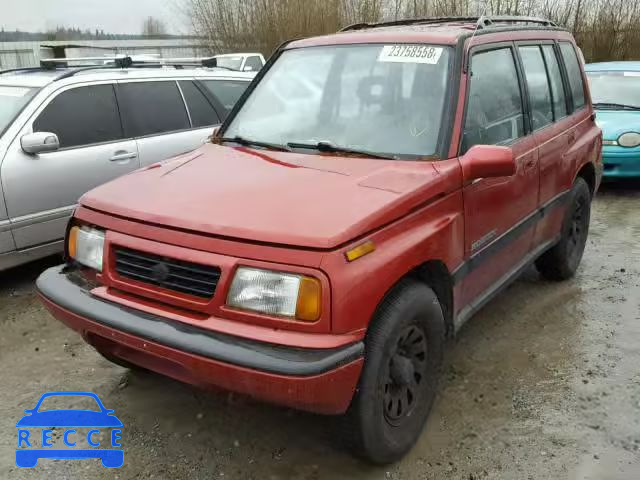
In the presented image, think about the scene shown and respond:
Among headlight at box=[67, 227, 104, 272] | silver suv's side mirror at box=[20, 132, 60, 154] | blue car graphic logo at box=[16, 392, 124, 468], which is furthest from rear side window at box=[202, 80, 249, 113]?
blue car graphic logo at box=[16, 392, 124, 468]

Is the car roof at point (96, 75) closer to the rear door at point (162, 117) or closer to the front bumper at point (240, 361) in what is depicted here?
the rear door at point (162, 117)

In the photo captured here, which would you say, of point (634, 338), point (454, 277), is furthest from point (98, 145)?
point (634, 338)

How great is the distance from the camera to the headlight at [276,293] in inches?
86.0

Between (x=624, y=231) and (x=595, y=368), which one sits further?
(x=624, y=231)

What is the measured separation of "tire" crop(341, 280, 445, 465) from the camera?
7.79 feet

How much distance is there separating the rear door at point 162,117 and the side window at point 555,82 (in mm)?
2986

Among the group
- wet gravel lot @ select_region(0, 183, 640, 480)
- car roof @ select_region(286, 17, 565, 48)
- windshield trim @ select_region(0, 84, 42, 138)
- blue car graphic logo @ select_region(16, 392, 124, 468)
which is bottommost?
wet gravel lot @ select_region(0, 183, 640, 480)

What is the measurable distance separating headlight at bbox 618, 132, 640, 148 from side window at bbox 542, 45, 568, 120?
146 inches

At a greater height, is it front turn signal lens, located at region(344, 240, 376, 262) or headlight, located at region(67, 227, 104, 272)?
front turn signal lens, located at region(344, 240, 376, 262)

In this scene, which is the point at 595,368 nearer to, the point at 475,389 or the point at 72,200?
the point at 475,389

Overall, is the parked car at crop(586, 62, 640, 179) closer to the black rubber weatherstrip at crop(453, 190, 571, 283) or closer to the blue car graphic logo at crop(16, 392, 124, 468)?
the black rubber weatherstrip at crop(453, 190, 571, 283)

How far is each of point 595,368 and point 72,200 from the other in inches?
157

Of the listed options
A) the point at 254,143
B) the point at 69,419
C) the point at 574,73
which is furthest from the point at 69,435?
the point at 574,73

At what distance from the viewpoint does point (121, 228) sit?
2586mm
